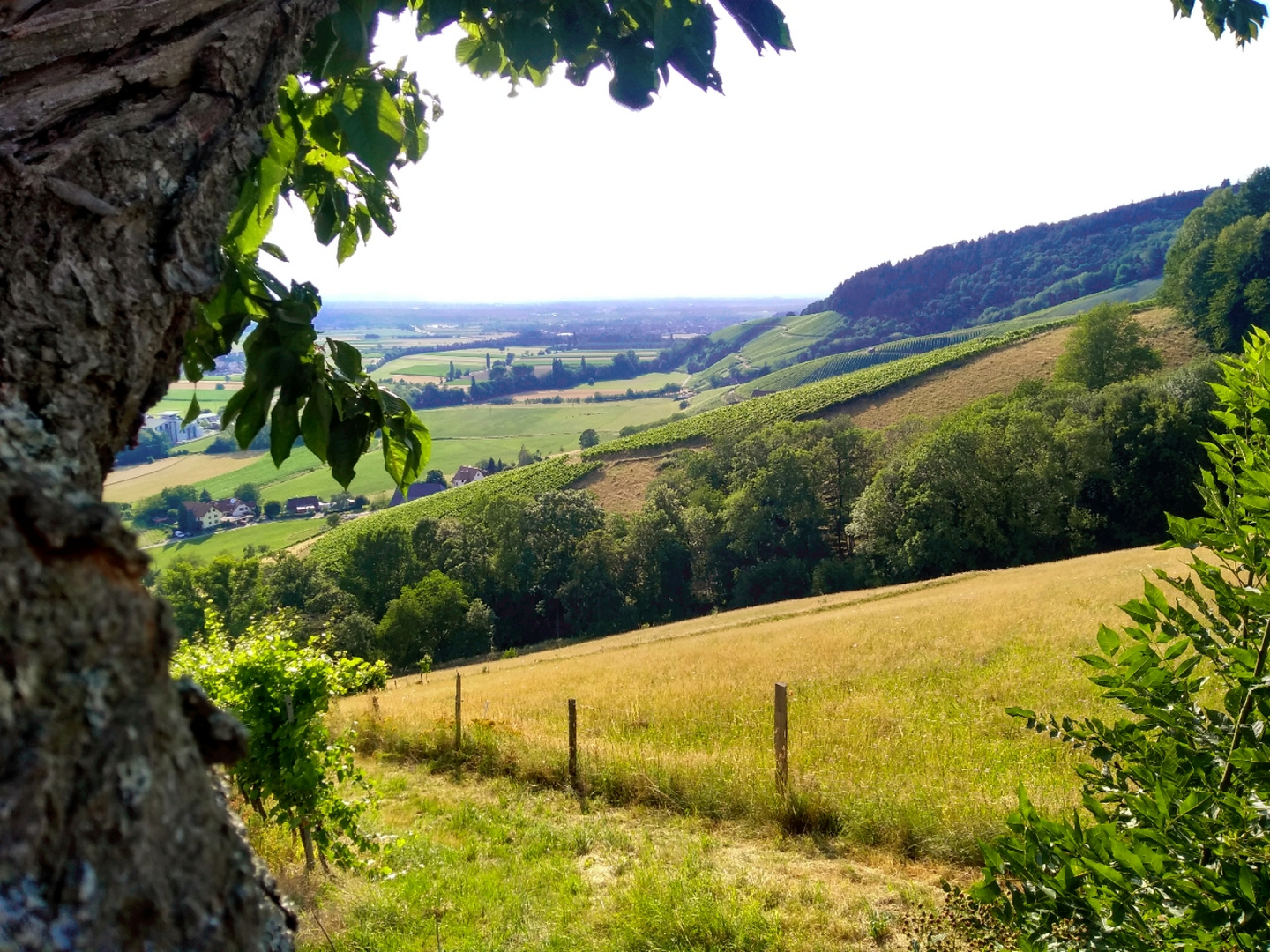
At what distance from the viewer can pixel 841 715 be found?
534 inches

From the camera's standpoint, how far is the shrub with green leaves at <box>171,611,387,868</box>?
6391mm

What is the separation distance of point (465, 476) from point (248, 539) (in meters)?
27.1

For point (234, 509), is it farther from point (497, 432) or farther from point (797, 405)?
point (797, 405)

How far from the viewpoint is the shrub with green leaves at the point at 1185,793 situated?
5.55ft

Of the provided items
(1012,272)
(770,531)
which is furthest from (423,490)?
(1012,272)

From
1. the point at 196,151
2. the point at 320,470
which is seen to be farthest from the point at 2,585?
the point at 320,470

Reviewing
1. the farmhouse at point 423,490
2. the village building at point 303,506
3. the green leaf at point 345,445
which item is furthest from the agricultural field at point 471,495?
the green leaf at point 345,445

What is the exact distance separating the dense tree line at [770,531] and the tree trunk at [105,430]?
157 feet

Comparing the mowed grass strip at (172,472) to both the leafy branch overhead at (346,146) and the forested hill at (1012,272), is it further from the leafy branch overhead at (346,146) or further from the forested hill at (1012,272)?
the forested hill at (1012,272)

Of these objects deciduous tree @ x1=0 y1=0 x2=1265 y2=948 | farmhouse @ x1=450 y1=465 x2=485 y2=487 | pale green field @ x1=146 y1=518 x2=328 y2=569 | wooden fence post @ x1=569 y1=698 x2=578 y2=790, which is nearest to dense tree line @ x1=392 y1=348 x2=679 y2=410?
farmhouse @ x1=450 y1=465 x2=485 y2=487

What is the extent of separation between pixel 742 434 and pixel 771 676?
52291 millimetres

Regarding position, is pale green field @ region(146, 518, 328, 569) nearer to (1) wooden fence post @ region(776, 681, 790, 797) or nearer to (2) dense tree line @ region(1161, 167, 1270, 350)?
(1) wooden fence post @ region(776, 681, 790, 797)

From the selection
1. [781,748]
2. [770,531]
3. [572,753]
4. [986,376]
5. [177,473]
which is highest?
[986,376]

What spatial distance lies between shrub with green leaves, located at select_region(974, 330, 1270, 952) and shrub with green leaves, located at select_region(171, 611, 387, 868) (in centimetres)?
567
